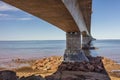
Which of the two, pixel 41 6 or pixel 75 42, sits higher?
pixel 41 6

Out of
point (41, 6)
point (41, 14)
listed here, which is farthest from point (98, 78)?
point (41, 6)

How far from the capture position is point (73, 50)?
2723cm

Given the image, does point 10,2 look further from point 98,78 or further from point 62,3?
point 98,78

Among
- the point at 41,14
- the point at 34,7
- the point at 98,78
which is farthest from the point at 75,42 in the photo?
the point at 34,7

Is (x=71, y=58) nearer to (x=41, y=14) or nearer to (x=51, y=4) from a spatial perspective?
(x=41, y=14)

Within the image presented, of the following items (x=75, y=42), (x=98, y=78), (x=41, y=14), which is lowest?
(x=98, y=78)

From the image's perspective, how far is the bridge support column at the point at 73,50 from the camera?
26.0m

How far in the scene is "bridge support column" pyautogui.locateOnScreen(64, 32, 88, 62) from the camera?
26.0 m

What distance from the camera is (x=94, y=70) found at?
68.5 feet

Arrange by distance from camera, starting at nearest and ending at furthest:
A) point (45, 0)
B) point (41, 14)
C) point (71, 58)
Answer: point (45, 0)
point (41, 14)
point (71, 58)

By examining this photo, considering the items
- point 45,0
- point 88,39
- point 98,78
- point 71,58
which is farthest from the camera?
point 88,39

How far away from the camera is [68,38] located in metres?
28.7

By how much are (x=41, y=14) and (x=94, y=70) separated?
7941 mm

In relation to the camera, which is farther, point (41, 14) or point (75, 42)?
point (75, 42)
